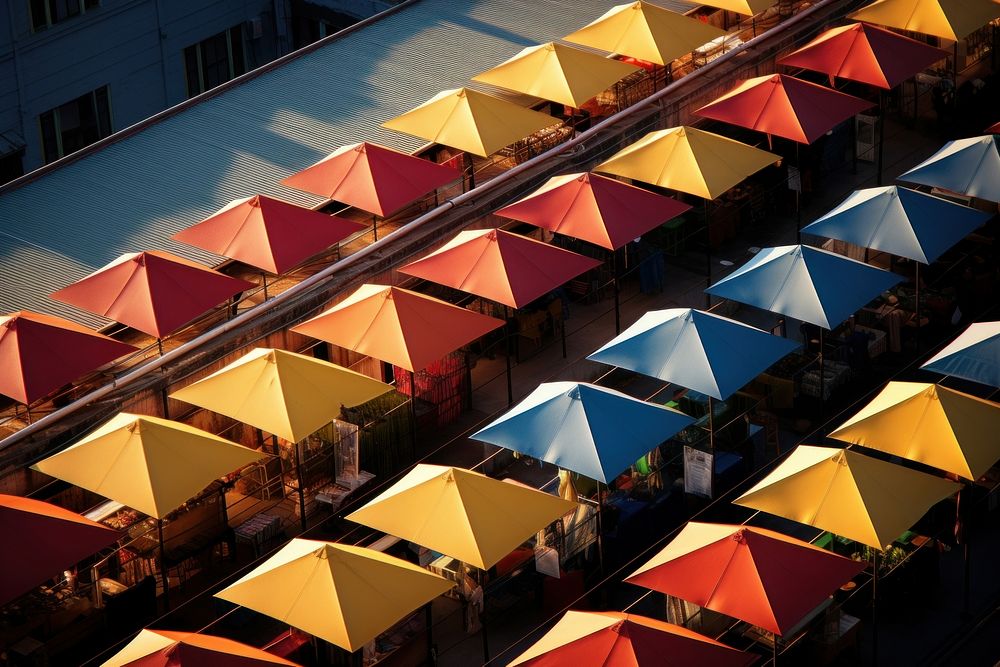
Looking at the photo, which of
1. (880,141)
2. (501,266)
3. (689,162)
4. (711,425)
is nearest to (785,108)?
(880,141)

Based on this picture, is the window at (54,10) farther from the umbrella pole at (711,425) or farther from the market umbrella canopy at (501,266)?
the umbrella pole at (711,425)

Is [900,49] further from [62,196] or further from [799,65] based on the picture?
[62,196]

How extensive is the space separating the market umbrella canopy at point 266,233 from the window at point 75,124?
50.7 ft

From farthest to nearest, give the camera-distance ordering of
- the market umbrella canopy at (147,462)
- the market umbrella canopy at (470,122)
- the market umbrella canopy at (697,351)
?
the market umbrella canopy at (470,122) → the market umbrella canopy at (697,351) → the market umbrella canopy at (147,462)

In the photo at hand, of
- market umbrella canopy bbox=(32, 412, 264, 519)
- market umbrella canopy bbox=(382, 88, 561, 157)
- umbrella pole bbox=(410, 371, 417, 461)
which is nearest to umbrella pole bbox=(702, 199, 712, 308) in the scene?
market umbrella canopy bbox=(382, 88, 561, 157)

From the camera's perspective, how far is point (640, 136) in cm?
3412

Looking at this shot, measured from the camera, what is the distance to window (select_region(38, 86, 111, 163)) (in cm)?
4316

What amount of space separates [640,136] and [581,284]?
4291mm

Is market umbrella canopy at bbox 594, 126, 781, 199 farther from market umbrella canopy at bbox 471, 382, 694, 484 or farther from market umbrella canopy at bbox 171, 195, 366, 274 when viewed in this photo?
market umbrella canopy at bbox 471, 382, 694, 484

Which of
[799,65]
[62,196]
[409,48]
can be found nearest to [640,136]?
[799,65]

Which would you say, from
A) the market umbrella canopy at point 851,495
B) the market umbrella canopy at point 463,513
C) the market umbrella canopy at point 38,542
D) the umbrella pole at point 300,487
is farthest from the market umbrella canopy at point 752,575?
the market umbrella canopy at point 38,542

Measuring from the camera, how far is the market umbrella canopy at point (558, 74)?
33.0m

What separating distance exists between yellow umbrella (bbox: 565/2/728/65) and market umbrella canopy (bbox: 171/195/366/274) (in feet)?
28.7

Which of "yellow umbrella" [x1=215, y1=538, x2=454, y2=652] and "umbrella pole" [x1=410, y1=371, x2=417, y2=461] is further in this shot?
"umbrella pole" [x1=410, y1=371, x2=417, y2=461]
